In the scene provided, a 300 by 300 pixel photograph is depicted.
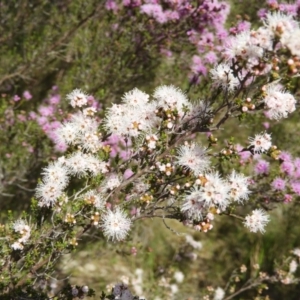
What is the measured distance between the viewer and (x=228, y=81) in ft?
7.92

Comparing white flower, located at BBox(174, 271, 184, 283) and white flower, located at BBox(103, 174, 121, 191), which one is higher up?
white flower, located at BBox(103, 174, 121, 191)

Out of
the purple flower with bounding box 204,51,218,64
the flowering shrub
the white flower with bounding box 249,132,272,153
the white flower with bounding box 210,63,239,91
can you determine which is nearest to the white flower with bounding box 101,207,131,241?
the flowering shrub

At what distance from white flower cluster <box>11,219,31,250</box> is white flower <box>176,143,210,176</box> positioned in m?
1.09

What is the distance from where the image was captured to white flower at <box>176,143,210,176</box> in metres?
2.50

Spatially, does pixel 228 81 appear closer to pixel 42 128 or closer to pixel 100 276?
pixel 42 128

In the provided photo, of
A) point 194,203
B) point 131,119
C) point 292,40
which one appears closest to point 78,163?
point 131,119

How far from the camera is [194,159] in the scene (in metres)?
2.51

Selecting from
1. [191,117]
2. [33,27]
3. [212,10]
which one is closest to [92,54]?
[33,27]

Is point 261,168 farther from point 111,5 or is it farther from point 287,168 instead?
point 111,5

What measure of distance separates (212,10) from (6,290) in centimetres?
364

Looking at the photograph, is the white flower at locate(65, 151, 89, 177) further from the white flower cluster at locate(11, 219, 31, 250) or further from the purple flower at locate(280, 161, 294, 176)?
the purple flower at locate(280, 161, 294, 176)

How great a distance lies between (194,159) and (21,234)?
122 centimetres

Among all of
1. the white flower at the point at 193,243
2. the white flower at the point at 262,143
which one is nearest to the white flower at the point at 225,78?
the white flower at the point at 262,143

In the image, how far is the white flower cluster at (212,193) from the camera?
2.21m
